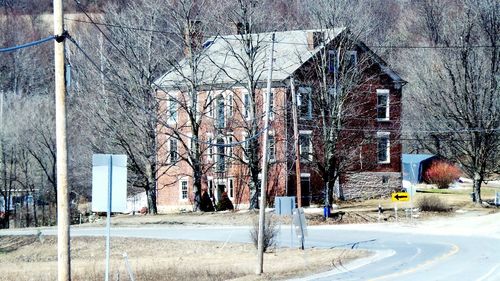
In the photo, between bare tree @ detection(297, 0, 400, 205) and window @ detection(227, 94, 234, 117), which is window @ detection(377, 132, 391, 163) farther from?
window @ detection(227, 94, 234, 117)

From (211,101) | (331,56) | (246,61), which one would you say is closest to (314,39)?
(331,56)

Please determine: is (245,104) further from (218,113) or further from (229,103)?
(218,113)

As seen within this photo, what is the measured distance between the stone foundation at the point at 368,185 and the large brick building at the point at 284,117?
0.07 meters

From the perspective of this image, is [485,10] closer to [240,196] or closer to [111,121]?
[240,196]

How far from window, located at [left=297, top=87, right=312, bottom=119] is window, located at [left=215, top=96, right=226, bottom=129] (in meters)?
5.50

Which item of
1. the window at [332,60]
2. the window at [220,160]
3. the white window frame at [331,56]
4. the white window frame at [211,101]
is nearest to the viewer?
the white window frame at [331,56]

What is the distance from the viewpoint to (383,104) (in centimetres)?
6228

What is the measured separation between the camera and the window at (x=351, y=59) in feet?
184

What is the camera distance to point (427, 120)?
6612 centimetres

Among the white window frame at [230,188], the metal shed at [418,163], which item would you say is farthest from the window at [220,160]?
the metal shed at [418,163]

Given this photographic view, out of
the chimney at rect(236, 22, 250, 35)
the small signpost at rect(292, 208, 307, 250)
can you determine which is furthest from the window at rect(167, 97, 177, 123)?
the small signpost at rect(292, 208, 307, 250)

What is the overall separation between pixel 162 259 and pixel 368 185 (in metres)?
29.2

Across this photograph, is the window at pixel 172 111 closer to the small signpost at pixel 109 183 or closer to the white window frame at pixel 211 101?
the white window frame at pixel 211 101

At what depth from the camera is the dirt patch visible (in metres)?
30.1
